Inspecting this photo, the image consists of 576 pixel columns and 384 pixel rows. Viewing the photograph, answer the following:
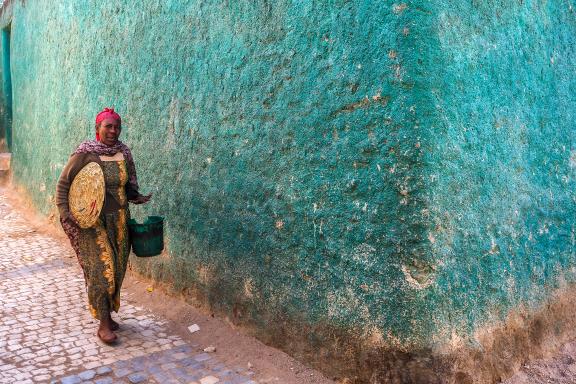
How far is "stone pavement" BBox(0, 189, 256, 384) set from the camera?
130 inches

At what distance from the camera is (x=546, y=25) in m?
3.49

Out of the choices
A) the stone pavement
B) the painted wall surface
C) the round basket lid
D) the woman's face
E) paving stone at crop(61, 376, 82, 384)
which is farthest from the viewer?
the woman's face

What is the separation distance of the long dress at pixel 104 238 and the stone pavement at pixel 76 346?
314mm

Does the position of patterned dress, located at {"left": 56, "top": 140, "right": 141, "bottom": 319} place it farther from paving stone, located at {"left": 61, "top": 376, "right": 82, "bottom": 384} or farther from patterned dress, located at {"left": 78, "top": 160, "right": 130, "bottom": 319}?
paving stone, located at {"left": 61, "top": 376, "right": 82, "bottom": 384}

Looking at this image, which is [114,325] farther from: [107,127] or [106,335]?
[107,127]

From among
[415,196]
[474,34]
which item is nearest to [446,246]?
[415,196]

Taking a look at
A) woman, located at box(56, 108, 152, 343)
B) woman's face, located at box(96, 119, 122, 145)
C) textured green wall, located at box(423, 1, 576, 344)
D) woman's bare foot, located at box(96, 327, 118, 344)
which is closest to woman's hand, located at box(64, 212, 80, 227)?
woman, located at box(56, 108, 152, 343)

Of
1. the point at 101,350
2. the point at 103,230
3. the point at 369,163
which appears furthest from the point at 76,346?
the point at 369,163

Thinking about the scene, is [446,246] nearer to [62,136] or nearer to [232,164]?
[232,164]

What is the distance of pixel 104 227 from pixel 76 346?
838mm

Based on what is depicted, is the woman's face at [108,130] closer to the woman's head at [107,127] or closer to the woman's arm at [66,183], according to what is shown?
the woman's head at [107,127]

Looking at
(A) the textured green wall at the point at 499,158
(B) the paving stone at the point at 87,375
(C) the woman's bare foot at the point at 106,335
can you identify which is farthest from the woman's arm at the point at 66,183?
(A) the textured green wall at the point at 499,158

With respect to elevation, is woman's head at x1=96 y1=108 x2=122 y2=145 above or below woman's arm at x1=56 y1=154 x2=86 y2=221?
above

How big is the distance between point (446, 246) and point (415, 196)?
12.7 inches
